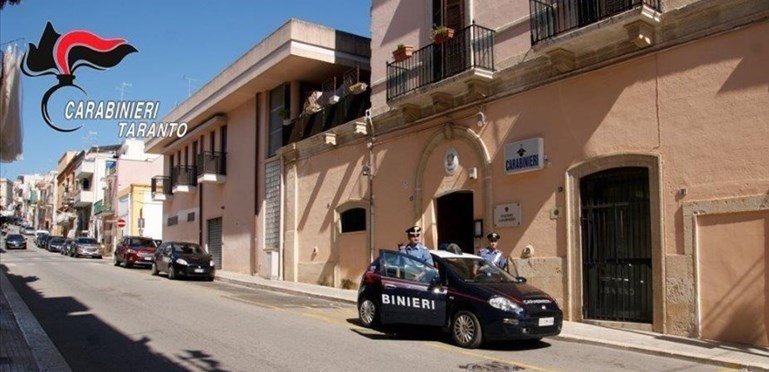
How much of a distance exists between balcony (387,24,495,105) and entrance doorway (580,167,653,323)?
12.8ft

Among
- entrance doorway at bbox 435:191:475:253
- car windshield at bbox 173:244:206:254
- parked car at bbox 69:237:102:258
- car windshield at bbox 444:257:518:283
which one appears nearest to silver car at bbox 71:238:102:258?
parked car at bbox 69:237:102:258

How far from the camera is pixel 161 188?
4106 cm

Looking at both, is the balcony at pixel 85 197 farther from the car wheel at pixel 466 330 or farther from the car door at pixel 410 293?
the car wheel at pixel 466 330

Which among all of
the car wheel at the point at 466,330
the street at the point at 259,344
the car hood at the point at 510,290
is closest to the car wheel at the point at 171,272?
the street at the point at 259,344

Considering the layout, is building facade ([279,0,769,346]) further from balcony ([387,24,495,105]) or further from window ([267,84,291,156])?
window ([267,84,291,156])

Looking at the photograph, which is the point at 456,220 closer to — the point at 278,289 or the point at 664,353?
the point at 278,289

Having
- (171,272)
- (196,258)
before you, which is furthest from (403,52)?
(171,272)

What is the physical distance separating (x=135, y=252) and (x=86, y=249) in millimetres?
13898

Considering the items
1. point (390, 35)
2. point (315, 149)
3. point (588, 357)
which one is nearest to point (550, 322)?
point (588, 357)

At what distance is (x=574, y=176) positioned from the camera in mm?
13453

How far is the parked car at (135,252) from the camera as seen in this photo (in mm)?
31709

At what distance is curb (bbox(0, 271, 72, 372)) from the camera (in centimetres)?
817

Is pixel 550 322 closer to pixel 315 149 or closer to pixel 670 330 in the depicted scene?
pixel 670 330

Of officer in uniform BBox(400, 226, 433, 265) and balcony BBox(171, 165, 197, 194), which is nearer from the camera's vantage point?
officer in uniform BBox(400, 226, 433, 265)
